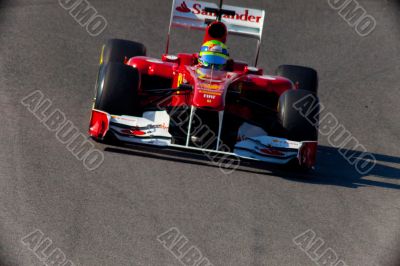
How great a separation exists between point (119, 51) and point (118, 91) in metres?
2.08

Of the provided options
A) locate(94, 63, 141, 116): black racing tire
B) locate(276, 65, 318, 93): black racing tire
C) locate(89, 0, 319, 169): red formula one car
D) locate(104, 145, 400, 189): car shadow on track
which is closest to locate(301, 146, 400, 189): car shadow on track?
locate(104, 145, 400, 189): car shadow on track

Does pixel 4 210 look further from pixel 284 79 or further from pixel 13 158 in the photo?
pixel 284 79

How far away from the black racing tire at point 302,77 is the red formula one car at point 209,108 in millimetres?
484

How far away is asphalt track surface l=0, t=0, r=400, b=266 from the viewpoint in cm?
884

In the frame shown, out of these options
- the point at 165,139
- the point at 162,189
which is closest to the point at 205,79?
the point at 165,139

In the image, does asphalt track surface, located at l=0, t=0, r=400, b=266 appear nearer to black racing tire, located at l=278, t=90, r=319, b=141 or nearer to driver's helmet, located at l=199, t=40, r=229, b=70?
black racing tire, located at l=278, t=90, r=319, b=141

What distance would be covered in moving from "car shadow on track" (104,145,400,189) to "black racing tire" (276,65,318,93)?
1.50m

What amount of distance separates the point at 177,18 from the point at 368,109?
14.3 ft

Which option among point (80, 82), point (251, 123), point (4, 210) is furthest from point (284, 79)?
point (4, 210)

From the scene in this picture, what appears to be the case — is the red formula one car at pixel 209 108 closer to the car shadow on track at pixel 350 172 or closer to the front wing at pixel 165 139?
the front wing at pixel 165 139

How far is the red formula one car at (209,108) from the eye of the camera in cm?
1127

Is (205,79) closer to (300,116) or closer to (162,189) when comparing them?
(300,116)

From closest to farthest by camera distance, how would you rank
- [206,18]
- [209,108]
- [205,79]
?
1. [209,108]
2. [205,79]
3. [206,18]

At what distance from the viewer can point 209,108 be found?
11.1 m
